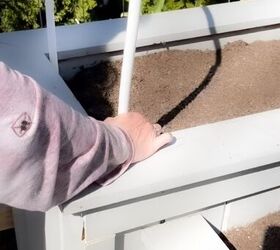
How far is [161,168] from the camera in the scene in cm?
122

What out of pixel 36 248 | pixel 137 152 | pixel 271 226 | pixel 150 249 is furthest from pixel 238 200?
Result: pixel 36 248

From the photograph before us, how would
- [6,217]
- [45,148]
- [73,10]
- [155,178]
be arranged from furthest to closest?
[73,10]
[6,217]
[155,178]
[45,148]

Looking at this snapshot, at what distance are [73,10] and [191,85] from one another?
853mm

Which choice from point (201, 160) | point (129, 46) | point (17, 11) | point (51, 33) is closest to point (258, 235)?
point (201, 160)

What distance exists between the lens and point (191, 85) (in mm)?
1676

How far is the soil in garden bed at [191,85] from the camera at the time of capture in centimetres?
156

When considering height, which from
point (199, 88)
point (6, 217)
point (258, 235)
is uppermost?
point (199, 88)

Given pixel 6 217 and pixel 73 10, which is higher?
pixel 73 10

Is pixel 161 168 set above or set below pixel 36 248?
above

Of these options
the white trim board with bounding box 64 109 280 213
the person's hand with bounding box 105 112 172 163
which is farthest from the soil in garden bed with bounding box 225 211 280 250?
the person's hand with bounding box 105 112 172 163

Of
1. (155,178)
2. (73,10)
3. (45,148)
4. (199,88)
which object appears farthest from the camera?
(73,10)

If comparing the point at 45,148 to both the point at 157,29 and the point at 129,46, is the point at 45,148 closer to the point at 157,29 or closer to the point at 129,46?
the point at 129,46

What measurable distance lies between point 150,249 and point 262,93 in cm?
54

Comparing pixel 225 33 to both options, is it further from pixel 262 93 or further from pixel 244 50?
pixel 262 93
